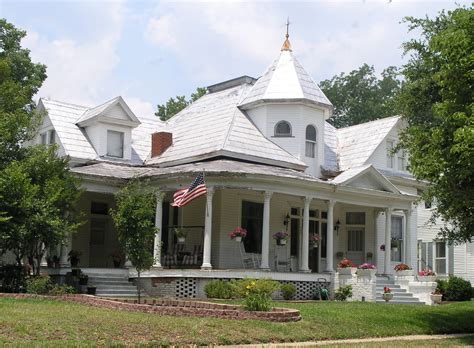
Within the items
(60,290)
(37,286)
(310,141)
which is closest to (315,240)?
(310,141)

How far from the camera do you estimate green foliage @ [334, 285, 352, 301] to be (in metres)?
28.2

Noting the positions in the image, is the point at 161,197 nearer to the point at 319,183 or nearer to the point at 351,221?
the point at 319,183

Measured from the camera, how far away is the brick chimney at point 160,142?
33750mm

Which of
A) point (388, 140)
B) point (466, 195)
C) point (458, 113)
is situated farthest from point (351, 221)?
point (458, 113)

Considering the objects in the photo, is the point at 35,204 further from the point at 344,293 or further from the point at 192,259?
the point at 344,293

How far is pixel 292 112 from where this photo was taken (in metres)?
33.0

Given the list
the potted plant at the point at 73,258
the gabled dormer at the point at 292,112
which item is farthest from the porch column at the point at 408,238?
the potted plant at the point at 73,258

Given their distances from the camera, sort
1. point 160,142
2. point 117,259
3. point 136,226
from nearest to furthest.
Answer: point 136,226
point 117,259
point 160,142

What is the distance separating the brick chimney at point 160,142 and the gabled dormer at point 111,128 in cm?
110

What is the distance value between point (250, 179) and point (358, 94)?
149 ft

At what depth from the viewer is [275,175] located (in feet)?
89.1

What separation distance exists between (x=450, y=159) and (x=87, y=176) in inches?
579

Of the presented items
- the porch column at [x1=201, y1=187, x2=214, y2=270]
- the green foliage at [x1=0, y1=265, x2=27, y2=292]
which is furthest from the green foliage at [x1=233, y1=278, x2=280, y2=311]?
the green foliage at [x1=0, y1=265, x2=27, y2=292]

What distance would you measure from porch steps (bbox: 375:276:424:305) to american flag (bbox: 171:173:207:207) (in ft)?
27.9
